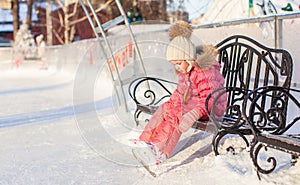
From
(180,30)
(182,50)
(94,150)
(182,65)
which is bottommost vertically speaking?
(94,150)

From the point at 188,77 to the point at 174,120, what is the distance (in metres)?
0.38

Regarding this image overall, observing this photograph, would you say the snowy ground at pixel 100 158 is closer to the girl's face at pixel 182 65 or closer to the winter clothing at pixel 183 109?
the winter clothing at pixel 183 109

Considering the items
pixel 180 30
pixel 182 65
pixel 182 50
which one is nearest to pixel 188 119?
pixel 182 65

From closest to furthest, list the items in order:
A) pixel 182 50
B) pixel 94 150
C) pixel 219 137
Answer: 1. pixel 219 137
2. pixel 182 50
3. pixel 94 150

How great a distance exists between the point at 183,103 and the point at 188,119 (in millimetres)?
163

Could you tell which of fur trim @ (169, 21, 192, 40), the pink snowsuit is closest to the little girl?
the pink snowsuit

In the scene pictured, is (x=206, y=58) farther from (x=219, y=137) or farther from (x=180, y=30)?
(x=219, y=137)

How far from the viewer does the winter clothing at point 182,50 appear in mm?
3191

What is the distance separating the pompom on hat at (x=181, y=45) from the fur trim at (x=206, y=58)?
56 mm

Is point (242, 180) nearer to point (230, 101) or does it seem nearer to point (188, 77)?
point (188, 77)

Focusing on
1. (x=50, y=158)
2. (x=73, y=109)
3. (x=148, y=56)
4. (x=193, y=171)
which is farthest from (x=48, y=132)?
(x=148, y=56)

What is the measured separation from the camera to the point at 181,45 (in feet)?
10.8

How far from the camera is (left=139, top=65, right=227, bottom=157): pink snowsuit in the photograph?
3.01 m

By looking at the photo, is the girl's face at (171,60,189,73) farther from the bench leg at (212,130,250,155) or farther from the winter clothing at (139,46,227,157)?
the bench leg at (212,130,250,155)
